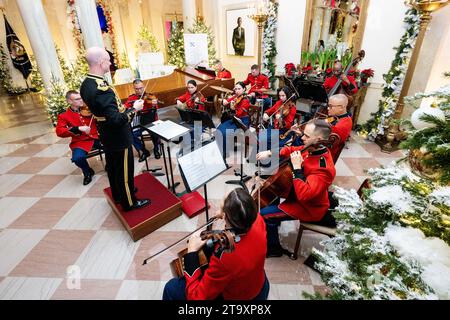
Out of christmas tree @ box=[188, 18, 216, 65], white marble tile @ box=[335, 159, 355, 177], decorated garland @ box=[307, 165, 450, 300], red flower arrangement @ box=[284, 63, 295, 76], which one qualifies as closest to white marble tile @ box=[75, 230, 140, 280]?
decorated garland @ box=[307, 165, 450, 300]

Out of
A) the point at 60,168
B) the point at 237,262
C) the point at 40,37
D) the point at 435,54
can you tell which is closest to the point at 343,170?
the point at 435,54

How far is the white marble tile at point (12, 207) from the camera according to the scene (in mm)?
2996

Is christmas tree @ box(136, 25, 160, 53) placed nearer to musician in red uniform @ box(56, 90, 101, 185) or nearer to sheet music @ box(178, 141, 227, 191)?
musician in red uniform @ box(56, 90, 101, 185)

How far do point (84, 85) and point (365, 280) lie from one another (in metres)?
2.54

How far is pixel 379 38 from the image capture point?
464 centimetres

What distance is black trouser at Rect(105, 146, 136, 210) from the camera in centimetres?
250

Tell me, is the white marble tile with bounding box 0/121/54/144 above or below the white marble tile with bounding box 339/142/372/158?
above

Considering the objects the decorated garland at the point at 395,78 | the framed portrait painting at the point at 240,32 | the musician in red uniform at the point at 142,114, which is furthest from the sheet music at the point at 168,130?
the framed portrait painting at the point at 240,32

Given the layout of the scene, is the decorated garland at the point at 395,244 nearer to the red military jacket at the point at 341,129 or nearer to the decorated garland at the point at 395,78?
the red military jacket at the point at 341,129

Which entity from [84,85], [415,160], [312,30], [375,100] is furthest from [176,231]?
[312,30]

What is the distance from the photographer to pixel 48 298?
6.81 feet

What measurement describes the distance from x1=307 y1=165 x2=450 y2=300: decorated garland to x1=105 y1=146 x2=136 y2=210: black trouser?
6.90ft

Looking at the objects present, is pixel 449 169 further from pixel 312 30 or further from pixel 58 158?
pixel 312 30

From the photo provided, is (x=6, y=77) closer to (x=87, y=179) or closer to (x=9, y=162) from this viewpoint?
(x=9, y=162)
